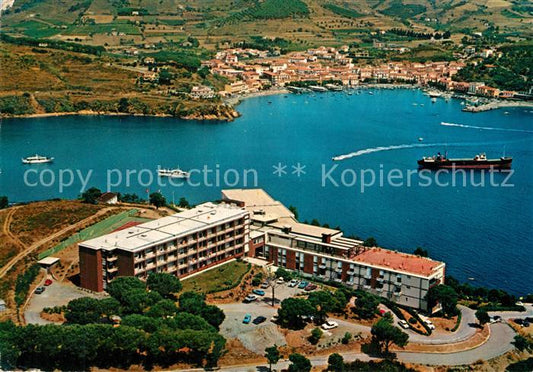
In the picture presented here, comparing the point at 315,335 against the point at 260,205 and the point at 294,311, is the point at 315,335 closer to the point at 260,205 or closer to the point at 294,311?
the point at 294,311

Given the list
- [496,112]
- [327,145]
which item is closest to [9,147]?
[327,145]

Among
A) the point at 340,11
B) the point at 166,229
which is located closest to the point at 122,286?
the point at 166,229

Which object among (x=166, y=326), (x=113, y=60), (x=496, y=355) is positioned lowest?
(x=496, y=355)

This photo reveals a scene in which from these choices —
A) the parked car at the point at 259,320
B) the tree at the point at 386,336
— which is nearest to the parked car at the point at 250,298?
the parked car at the point at 259,320

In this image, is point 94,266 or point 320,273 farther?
point 320,273

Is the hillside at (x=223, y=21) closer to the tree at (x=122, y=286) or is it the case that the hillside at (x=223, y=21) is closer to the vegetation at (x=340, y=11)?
the vegetation at (x=340, y=11)

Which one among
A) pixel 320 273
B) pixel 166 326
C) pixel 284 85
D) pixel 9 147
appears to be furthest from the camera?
pixel 284 85

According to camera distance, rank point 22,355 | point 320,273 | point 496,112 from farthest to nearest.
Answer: point 496,112, point 320,273, point 22,355

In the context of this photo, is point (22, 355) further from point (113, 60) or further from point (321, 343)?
point (113, 60)
